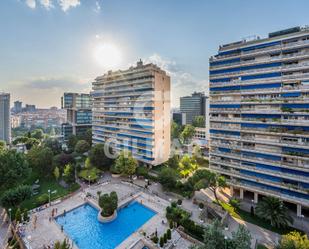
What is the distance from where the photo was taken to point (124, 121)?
51.1 meters

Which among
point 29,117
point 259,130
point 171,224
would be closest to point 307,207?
point 259,130

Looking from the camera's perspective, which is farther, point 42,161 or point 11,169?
point 42,161

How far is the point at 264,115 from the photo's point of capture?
28.9m

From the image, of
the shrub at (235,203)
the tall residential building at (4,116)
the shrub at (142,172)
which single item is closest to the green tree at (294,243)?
the shrub at (235,203)

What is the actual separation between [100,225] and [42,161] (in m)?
26.4

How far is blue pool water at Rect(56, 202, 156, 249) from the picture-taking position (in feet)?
76.6

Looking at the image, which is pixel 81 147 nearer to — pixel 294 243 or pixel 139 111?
pixel 139 111

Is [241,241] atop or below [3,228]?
atop

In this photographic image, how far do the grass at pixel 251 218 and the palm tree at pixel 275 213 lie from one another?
0.73 metres

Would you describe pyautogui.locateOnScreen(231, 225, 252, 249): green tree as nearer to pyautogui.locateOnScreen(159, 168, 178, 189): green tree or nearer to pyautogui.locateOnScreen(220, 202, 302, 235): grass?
pyautogui.locateOnScreen(220, 202, 302, 235): grass

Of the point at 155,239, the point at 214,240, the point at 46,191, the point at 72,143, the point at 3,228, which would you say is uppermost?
the point at 72,143

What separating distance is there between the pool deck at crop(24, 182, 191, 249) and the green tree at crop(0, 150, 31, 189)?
9.82 meters

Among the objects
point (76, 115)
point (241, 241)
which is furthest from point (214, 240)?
point (76, 115)

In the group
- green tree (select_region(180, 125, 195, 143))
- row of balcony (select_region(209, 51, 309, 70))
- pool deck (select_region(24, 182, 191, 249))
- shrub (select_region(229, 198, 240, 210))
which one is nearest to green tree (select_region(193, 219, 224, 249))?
pool deck (select_region(24, 182, 191, 249))
